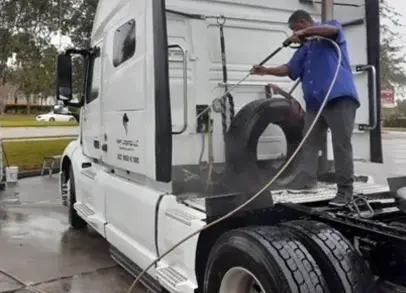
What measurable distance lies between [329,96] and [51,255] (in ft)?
12.5

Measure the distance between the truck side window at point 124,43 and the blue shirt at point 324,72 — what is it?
56.7 inches

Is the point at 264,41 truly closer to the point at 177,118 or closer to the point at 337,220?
the point at 177,118

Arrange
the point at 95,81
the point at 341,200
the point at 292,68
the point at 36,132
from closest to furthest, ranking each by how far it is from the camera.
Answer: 1. the point at 341,200
2. the point at 292,68
3. the point at 95,81
4. the point at 36,132

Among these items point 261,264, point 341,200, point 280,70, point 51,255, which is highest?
point 280,70

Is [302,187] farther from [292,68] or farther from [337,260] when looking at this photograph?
[337,260]

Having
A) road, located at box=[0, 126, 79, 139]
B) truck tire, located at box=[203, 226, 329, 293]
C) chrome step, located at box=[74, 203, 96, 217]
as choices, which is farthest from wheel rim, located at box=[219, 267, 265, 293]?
road, located at box=[0, 126, 79, 139]

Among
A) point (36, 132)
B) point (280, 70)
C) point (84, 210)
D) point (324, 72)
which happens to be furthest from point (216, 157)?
point (36, 132)

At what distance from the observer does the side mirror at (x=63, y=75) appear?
621 centimetres

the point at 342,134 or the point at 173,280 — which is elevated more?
the point at 342,134

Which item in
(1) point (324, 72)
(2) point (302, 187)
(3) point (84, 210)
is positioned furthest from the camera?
(3) point (84, 210)

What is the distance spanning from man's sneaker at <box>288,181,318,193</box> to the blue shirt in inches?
24.0

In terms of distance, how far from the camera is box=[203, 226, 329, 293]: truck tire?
9.14 feet

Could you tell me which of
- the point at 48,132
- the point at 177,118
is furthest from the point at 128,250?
the point at 48,132

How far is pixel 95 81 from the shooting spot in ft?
20.3
